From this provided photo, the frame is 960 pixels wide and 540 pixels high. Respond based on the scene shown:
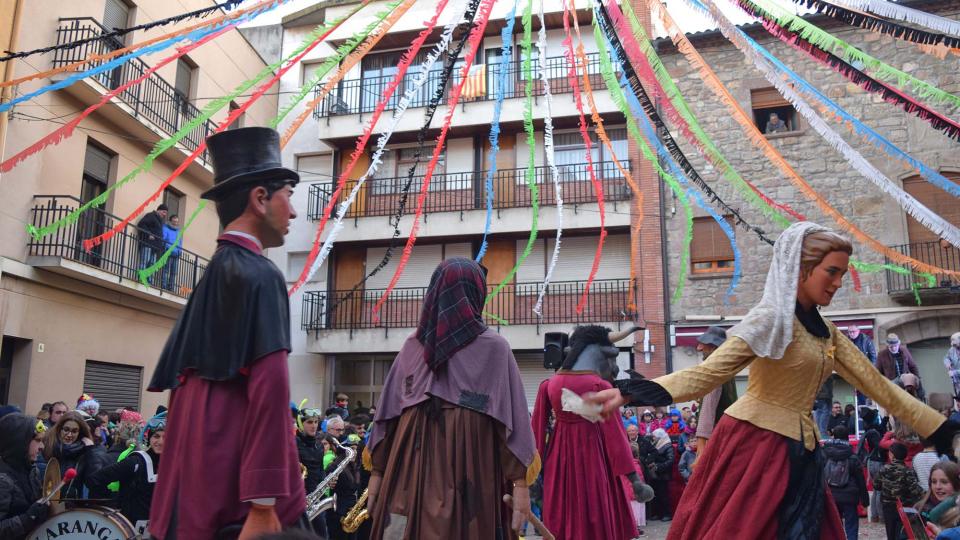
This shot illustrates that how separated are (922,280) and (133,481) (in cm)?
1658

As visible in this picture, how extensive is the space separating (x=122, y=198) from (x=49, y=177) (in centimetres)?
227

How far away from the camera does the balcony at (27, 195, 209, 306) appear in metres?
14.7

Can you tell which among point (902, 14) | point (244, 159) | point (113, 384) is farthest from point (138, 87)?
point (244, 159)

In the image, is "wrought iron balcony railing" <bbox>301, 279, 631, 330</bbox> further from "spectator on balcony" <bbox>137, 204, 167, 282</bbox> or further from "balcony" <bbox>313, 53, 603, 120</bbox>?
"balcony" <bbox>313, 53, 603, 120</bbox>

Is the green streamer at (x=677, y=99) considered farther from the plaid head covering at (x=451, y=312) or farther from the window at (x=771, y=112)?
the window at (x=771, y=112)

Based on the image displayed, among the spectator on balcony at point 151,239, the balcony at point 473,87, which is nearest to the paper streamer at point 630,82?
the spectator on balcony at point 151,239

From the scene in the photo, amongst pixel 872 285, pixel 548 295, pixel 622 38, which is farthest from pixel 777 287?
pixel 548 295

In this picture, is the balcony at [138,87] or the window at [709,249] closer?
the balcony at [138,87]

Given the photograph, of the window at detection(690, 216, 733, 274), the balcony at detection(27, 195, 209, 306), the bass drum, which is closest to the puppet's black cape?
the bass drum

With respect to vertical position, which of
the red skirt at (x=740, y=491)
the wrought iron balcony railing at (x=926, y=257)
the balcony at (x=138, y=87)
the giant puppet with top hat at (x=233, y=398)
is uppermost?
the balcony at (x=138, y=87)

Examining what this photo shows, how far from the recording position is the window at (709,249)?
1912 cm

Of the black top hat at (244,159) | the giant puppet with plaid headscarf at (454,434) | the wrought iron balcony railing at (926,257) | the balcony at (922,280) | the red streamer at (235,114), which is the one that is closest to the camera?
the black top hat at (244,159)

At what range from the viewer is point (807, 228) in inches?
150

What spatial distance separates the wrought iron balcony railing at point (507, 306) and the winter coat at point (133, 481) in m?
13.2
